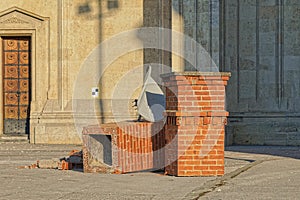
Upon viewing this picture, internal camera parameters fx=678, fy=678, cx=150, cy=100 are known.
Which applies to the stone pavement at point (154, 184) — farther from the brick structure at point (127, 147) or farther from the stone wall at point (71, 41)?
the stone wall at point (71, 41)

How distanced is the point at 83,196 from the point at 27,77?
13.6 m

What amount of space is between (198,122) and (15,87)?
1204cm

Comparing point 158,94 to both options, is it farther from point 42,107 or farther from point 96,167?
point 42,107

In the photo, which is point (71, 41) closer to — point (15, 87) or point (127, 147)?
point (15, 87)

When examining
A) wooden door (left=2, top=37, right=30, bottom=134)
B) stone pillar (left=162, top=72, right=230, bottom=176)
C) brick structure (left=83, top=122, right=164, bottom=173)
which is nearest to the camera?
stone pillar (left=162, top=72, right=230, bottom=176)

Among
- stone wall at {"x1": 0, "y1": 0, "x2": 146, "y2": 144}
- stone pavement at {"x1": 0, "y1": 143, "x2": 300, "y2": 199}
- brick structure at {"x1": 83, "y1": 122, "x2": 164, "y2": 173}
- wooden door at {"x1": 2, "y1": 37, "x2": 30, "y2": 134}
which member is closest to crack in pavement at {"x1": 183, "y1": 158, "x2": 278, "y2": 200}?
stone pavement at {"x1": 0, "y1": 143, "x2": 300, "y2": 199}

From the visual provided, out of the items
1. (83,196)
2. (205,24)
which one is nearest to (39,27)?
(205,24)

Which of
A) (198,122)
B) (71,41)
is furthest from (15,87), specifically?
(198,122)

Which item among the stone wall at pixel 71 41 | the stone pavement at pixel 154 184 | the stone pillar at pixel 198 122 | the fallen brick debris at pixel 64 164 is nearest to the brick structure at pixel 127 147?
the stone pavement at pixel 154 184

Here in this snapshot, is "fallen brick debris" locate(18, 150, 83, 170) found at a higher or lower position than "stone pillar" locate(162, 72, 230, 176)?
lower

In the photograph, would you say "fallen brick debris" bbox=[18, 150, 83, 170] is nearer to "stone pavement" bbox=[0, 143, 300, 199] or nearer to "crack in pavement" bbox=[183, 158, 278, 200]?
"stone pavement" bbox=[0, 143, 300, 199]

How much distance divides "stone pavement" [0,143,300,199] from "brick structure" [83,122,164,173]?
0.21 metres

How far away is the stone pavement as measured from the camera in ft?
26.2

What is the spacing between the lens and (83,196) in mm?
7898
